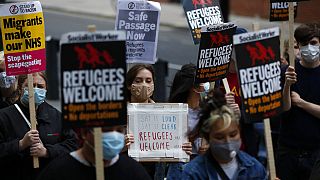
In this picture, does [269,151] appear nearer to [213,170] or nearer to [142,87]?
[213,170]

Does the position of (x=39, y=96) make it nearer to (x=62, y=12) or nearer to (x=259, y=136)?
(x=259, y=136)

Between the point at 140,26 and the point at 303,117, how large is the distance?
65.9 inches

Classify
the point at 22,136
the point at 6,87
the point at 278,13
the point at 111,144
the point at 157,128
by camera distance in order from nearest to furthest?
the point at 111,144, the point at 22,136, the point at 157,128, the point at 6,87, the point at 278,13

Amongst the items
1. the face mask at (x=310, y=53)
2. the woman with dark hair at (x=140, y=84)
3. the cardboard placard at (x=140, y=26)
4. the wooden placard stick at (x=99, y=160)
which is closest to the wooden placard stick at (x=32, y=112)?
the woman with dark hair at (x=140, y=84)

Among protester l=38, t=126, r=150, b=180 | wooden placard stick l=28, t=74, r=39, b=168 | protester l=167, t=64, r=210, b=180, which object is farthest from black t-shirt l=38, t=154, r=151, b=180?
protester l=167, t=64, r=210, b=180

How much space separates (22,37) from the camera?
734cm

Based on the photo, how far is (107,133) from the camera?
206 inches

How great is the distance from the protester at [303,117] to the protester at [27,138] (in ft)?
6.64

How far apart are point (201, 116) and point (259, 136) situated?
18.2 feet

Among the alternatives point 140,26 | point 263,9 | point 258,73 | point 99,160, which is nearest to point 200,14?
point 140,26

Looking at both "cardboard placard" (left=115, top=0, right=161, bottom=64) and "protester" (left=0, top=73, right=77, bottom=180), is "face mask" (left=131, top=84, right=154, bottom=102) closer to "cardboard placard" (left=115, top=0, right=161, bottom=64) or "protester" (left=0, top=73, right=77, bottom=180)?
"protester" (left=0, top=73, right=77, bottom=180)

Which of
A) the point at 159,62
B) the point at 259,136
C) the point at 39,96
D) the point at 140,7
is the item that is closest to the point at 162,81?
the point at 159,62

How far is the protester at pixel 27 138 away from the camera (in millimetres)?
6844

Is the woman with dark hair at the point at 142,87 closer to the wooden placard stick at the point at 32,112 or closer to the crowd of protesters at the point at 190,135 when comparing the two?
the crowd of protesters at the point at 190,135
